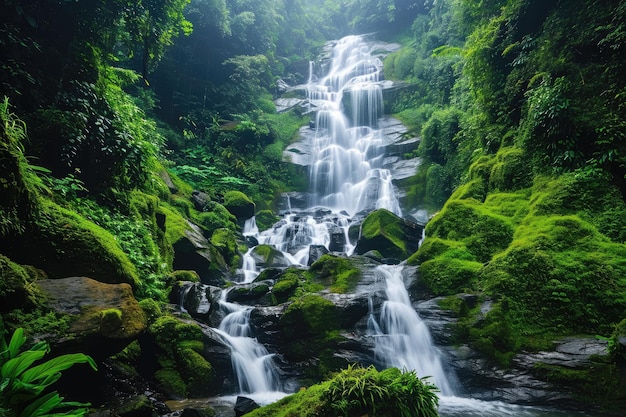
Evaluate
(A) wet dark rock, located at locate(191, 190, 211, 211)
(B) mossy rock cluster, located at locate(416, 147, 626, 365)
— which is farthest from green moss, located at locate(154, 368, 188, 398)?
(A) wet dark rock, located at locate(191, 190, 211, 211)

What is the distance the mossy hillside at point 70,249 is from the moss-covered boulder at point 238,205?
1155 centimetres

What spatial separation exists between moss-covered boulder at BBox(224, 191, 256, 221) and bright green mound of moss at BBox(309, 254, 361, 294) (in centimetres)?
818

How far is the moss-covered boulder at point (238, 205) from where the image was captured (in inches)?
694

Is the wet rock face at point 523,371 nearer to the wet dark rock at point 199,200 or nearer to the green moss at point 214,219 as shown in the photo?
the green moss at point 214,219

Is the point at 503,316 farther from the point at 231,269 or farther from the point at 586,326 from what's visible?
the point at 231,269

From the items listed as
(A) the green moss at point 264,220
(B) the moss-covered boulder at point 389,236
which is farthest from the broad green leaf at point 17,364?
(A) the green moss at point 264,220

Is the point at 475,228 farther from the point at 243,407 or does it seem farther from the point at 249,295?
the point at 243,407

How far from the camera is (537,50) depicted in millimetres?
10422

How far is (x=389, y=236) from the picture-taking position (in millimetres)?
12977

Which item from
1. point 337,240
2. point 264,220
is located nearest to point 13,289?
point 337,240

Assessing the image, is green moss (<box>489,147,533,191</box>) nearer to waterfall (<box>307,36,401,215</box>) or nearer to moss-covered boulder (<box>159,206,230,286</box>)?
waterfall (<box>307,36,401,215</box>)

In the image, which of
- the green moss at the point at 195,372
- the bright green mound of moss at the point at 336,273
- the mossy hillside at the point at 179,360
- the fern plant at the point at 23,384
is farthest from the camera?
the bright green mound of moss at the point at 336,273

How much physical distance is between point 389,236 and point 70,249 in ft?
32.3

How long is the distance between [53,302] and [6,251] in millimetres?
993
